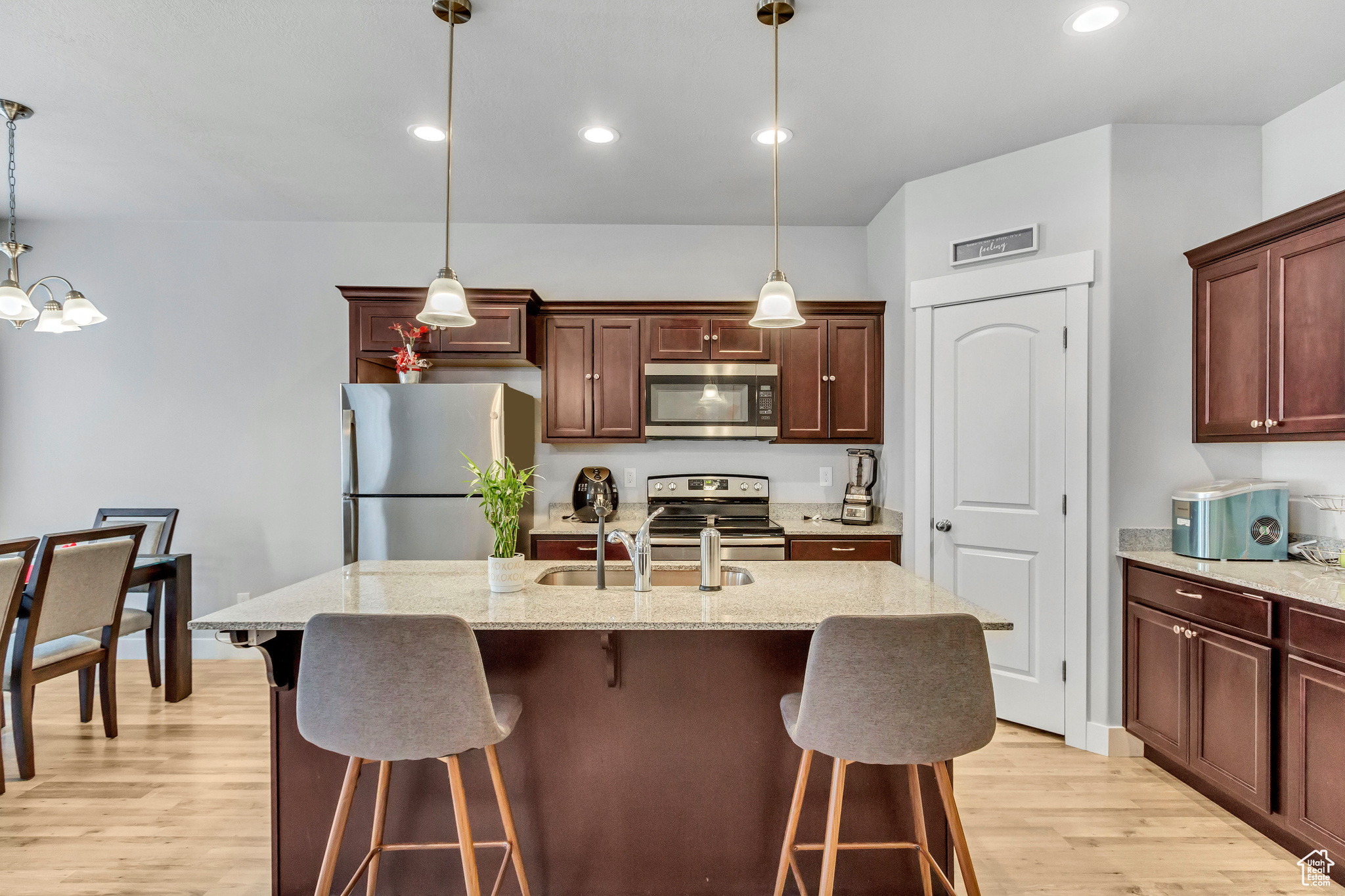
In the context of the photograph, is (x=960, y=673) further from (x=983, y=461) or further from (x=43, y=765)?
(x=43, y=765)

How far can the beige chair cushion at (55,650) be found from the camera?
2.46 metres

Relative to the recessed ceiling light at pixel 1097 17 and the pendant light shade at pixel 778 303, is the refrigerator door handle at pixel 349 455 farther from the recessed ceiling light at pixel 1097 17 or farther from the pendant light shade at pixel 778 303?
the recessed ceiling light at pixel 1097 17

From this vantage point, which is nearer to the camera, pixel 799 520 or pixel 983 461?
pixel 983 461

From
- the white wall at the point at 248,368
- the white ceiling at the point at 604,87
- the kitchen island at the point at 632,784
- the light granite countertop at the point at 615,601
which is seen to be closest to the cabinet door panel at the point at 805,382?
the white wall at the point at 248,368

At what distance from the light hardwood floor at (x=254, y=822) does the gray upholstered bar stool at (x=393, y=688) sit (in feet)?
3.12

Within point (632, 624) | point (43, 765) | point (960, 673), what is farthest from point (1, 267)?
point (960, 673)

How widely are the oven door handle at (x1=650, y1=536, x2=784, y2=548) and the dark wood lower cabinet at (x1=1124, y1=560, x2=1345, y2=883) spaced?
1549 millimetres

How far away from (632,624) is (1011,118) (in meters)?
2.62

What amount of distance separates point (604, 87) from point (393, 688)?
2.20 meters

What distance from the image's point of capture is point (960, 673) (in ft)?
4.31

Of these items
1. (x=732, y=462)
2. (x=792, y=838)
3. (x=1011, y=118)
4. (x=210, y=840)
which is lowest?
(x=210, y=840)

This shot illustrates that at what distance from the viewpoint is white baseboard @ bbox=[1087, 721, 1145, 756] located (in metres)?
2.68

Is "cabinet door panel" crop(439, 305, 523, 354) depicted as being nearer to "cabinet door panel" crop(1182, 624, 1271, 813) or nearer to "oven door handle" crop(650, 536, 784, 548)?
"oven door handle" crop(650, 536, 784, 548)

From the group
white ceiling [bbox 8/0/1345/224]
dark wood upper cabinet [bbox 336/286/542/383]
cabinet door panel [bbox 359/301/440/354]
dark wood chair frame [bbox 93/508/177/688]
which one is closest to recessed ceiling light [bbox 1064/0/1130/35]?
white ceiling [bbox 8/0/1345/224]
